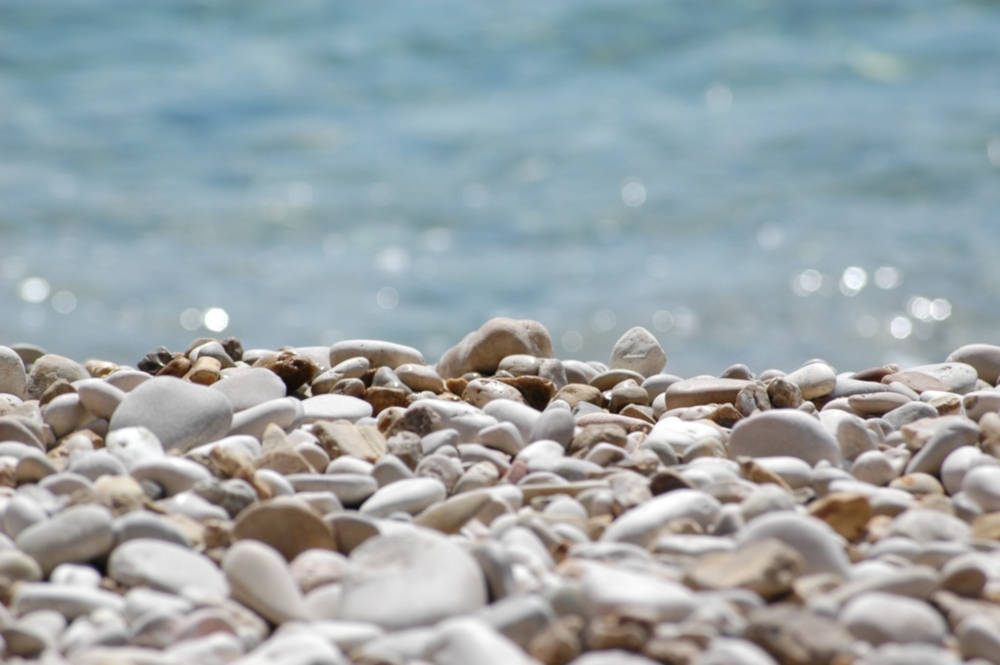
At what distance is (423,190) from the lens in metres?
6.58

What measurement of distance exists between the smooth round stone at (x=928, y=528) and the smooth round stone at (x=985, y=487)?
0.08m

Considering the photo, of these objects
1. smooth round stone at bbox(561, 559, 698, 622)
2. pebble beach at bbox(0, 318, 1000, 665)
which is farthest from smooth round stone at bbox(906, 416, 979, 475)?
smooth round stone at bbox(561, 559, 698, 622)

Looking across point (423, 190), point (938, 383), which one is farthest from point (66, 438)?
point (423, 190)

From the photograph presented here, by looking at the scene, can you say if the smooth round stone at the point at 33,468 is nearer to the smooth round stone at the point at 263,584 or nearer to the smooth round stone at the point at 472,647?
the smooth round stone at the point at 263,584

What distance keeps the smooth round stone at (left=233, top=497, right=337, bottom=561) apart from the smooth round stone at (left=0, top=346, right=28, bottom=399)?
1001 mm

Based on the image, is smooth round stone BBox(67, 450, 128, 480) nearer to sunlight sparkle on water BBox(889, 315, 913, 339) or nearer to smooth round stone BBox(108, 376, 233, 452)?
smooth round stone BBox(108, 376, 233, 452)

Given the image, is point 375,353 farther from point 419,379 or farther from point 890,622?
point 890,622

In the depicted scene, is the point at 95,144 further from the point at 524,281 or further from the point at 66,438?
the point at 66,438

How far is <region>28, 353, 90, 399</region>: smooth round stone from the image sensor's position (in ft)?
7.72

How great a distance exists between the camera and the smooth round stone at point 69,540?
1.44 meters

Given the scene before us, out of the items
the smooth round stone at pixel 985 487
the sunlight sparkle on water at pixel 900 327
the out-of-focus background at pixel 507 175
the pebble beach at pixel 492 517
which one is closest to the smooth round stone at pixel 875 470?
the pebble beach at pixel 492 517

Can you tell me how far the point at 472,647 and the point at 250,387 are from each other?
108 cm

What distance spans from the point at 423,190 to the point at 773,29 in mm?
3012

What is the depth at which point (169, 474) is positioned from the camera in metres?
1.69
